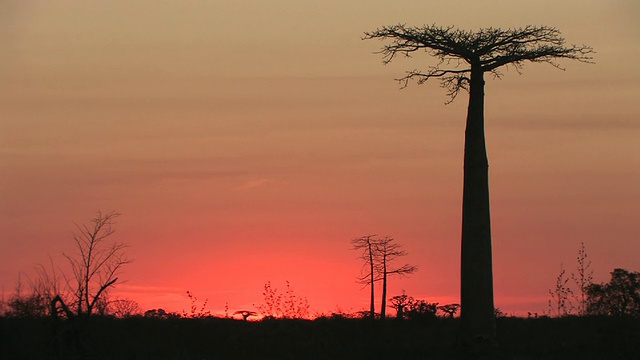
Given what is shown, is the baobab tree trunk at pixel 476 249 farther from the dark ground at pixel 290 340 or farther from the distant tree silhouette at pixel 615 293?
the distant tree silhouette at pixel 615 293

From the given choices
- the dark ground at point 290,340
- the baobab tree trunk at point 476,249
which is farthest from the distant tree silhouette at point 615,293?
the baobab tree trunk at point 476,249

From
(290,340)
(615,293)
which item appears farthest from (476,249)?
(615,293)

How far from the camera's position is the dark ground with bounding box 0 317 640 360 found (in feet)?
60.7

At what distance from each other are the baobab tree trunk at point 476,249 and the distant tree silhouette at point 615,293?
6.32 meters

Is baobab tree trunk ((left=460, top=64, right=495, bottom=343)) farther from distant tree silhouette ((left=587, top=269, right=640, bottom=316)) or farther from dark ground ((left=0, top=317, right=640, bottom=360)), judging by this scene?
distant tree silhouette ((left=587, top=269, right=640, bottom=316))

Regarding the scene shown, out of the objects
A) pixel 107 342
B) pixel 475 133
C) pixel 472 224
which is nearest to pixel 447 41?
pixel 475 133

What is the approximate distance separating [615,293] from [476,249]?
41.3 ft

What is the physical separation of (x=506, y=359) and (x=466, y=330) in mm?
1296

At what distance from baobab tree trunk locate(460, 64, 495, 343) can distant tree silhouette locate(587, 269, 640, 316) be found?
6.32 metres

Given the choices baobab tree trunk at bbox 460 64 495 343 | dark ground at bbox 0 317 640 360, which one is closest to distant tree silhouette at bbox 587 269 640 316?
dark ground at bbox 0 317 640 360

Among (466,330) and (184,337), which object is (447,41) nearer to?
(466,330)

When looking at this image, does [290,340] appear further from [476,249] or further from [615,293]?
[615,293]

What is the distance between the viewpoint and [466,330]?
2119 cm

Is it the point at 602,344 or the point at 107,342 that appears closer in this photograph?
the point at 107,342
